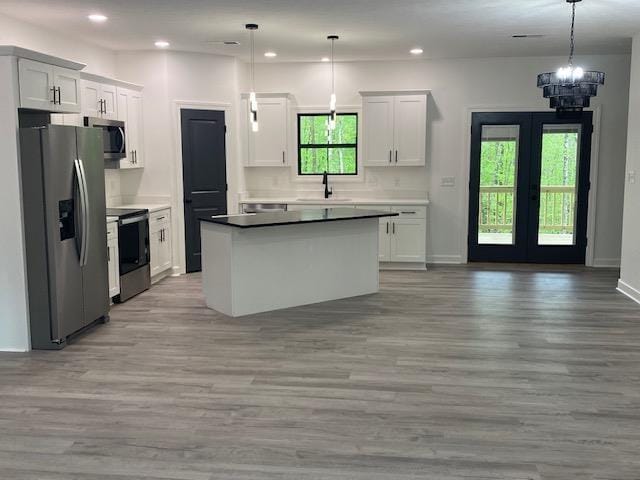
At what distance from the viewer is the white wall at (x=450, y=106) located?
826 cm

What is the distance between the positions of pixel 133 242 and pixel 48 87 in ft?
6.84

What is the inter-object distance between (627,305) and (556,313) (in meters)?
0.91

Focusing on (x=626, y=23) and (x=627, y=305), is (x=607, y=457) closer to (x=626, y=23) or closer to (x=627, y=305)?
(x=627, y=305)

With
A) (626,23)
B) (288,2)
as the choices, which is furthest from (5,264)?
(626,23)

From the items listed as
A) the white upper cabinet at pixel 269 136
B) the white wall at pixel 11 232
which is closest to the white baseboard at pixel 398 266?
the white upper cabinet at pixel 269 136

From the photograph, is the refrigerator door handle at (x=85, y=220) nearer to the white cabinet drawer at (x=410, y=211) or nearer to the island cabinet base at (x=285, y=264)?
the island cabinet base at (x=285, y=264)

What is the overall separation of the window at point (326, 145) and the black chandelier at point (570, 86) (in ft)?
13.0

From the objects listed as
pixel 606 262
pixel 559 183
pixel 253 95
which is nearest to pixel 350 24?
pixel 253 95

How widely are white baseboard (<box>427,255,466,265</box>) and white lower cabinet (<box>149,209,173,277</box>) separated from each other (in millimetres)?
3603

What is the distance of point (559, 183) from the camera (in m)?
8.47

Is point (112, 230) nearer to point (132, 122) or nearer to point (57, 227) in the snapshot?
point (57, 227)

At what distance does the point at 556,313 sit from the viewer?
5.97m

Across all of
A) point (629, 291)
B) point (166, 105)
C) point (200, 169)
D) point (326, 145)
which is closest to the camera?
point (629, 291)

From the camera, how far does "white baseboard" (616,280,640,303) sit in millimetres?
6469
